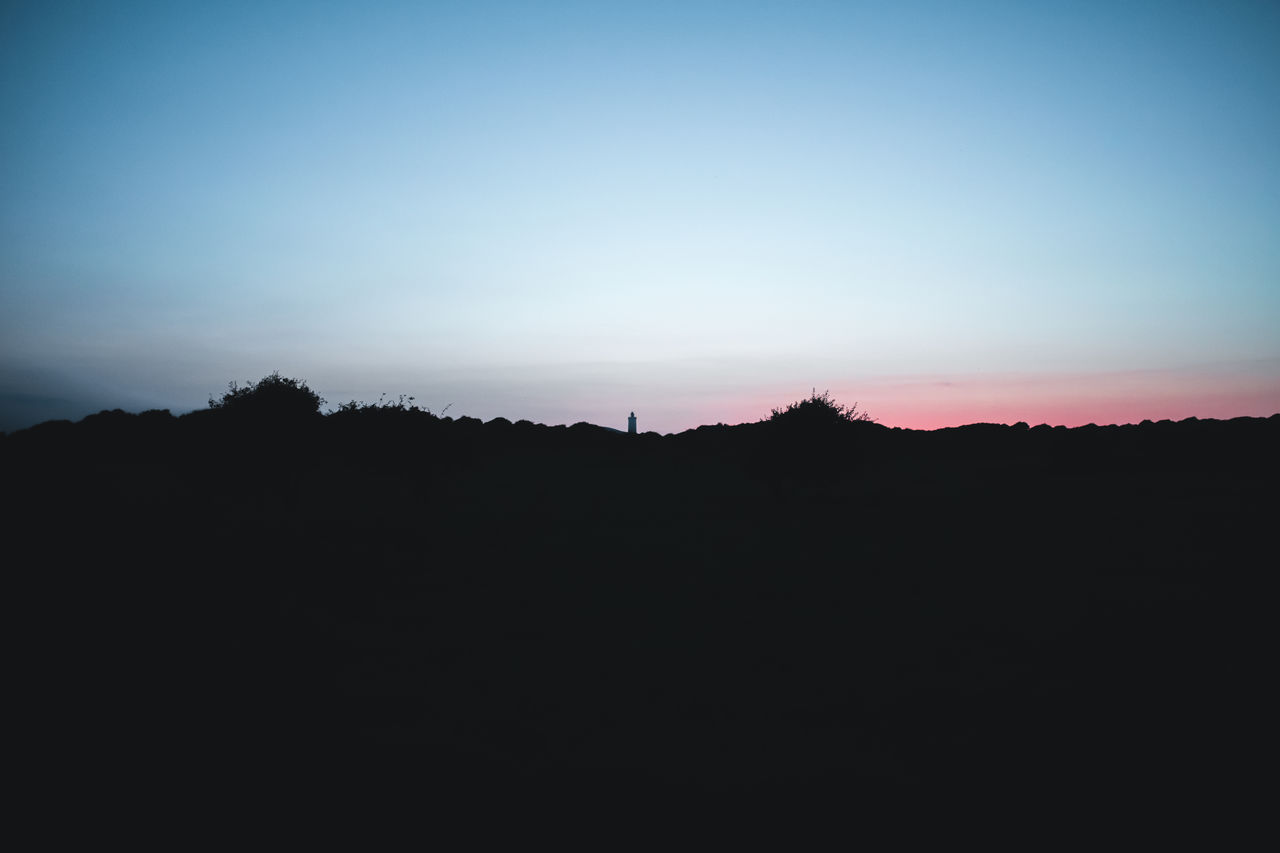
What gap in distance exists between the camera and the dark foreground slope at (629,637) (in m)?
10.1

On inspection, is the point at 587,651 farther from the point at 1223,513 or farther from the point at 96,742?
the point at 1223,513

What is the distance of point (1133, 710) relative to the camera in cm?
1180

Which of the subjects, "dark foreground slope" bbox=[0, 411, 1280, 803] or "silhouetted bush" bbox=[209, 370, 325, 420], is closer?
"dark foreground slope" bbox=[0, 411, 1280, 803]

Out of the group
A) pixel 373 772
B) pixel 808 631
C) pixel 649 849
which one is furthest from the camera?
pixel 808 631

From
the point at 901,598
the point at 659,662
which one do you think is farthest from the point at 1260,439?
the point at 659,662

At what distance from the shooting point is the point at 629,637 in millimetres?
16906

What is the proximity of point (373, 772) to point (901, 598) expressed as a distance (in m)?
17.6

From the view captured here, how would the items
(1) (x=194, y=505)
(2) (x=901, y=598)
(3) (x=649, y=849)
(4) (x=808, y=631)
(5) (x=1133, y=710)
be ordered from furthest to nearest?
→ (1) (x=194, y=505) < (2) (x=901, y=598) < (4) (x=808, y=631) < (5) (x=1133, y=710) < (3) (x=649, y=849)

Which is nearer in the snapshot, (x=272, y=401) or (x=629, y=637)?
(x=629, y=637)

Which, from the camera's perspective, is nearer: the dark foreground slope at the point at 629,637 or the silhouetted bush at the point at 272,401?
the dark foreground slope at the point at 629,637

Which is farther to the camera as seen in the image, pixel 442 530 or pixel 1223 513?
pixel 1223 513

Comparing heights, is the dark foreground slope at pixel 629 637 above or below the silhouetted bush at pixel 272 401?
below

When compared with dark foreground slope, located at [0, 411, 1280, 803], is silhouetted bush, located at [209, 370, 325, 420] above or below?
above

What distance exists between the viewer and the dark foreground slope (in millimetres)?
10062
